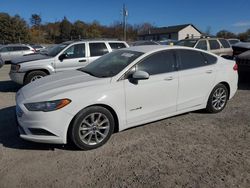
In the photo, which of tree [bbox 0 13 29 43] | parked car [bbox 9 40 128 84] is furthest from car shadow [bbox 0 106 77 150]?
tree [bbox 0 13 29 43]

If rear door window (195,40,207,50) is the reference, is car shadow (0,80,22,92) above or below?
below

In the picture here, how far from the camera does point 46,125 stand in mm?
3629

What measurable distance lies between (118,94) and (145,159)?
3.64 feet

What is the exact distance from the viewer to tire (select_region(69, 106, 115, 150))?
3.78 meters

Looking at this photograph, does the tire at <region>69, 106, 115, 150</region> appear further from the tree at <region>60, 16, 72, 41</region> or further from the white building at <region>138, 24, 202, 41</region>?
the white building at <region>138, 24, 202, 41</region>

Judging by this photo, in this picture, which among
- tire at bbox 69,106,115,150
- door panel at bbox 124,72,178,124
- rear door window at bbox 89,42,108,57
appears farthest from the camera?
rear door window at bbox 89,42,108,57

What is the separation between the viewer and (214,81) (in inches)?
208

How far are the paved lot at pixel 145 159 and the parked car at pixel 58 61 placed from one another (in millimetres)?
3206

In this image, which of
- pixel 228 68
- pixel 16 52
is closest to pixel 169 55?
pixel 228 68

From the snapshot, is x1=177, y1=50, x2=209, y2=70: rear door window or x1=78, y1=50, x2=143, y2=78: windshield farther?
x1=177, y1=50, x2=209, y2=70: rear door window

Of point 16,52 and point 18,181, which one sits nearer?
point 18,181

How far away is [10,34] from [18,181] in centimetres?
5398

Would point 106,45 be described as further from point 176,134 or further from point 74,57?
point 176,134

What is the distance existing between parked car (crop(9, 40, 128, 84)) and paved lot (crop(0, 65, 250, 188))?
3206 mm
